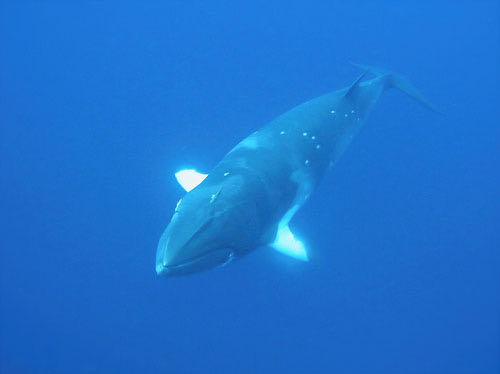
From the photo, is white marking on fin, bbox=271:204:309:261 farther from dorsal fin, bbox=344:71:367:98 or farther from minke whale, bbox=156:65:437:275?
dorsal fin, bbox=344:71:367:98

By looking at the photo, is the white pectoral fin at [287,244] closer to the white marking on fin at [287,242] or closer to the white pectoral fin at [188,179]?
the white marking on fin at [287,242]

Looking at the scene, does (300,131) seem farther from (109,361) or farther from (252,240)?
(109,361)

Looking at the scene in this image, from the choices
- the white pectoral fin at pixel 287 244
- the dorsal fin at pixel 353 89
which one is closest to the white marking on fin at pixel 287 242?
the white pectoral fin at pixel 287 244

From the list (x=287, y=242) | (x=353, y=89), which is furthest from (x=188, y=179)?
(x=353, y=89)

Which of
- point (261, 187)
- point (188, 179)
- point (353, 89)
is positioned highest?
point (353, 89)

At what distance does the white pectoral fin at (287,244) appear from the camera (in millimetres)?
7358

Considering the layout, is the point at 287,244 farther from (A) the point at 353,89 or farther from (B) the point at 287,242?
(A) the point at 353,89

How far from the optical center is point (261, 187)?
20.6ft

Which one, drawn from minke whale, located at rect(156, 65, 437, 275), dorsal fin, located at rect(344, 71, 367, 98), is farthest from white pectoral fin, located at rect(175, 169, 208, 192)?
dorsal fin, located at rect(344, 71, 367, 98)

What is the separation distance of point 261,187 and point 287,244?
5.47 feet

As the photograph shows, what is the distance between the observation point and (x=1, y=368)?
44.7 feet

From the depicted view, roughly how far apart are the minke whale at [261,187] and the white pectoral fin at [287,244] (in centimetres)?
2

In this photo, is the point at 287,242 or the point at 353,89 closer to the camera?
the point at 287,242

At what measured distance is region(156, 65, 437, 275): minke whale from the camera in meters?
5.10
